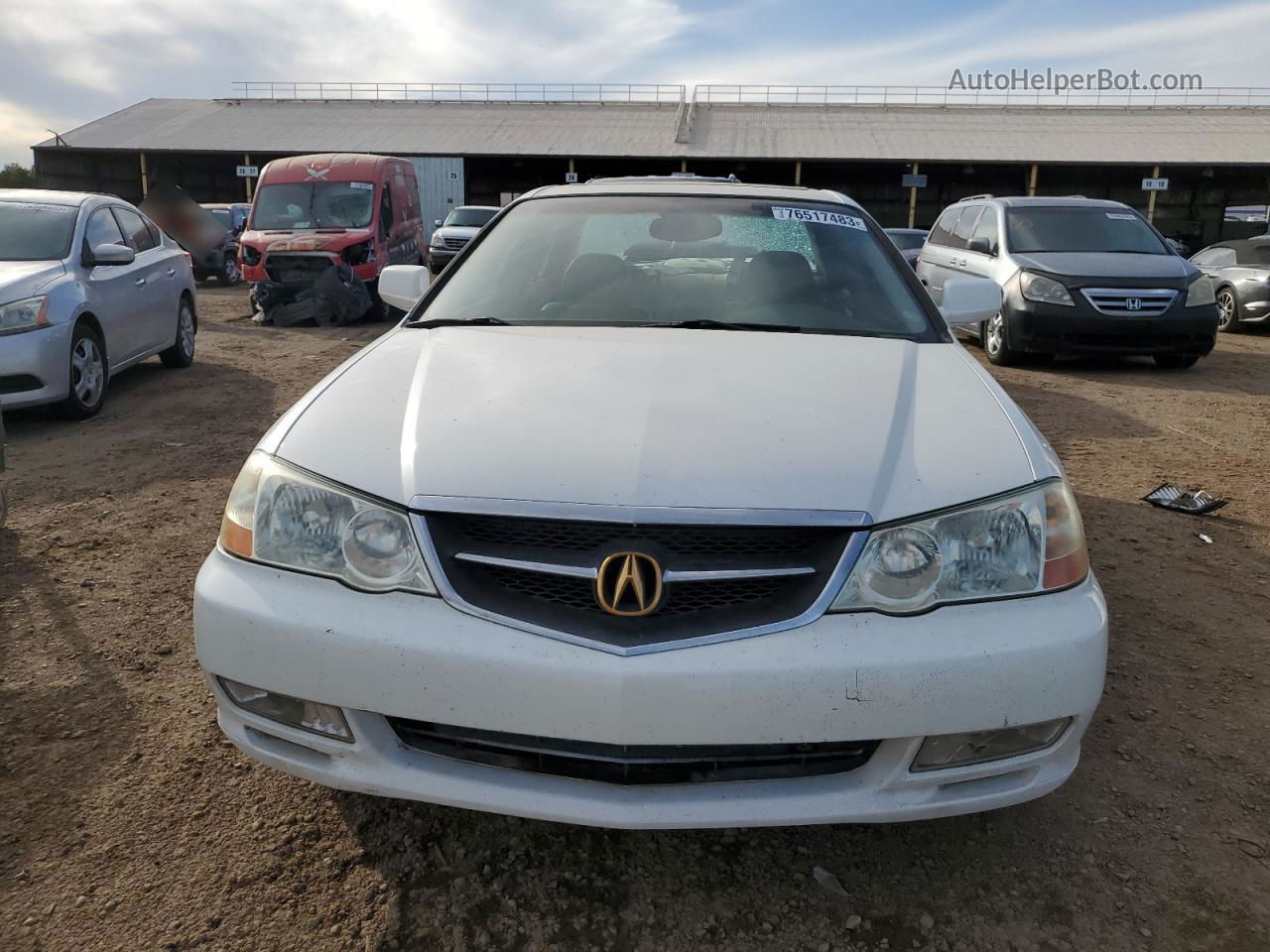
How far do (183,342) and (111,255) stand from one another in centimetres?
193

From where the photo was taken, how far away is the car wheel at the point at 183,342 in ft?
27.8

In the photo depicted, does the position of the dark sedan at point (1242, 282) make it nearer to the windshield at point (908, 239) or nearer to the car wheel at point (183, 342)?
the windshield at point (908, 239)

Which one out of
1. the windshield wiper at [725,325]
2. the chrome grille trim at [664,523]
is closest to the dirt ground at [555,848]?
the chrome grille trim at [664,523]

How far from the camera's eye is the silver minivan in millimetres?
8711

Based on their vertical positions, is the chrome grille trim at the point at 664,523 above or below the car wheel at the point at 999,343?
above

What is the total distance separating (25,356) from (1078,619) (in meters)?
6.19

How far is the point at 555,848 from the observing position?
2.12 metres

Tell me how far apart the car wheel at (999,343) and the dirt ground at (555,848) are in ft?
19.4

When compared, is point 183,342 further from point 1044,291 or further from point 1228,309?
point 1228,309

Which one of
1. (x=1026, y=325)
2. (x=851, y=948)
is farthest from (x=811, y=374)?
(x=1026, y=325)

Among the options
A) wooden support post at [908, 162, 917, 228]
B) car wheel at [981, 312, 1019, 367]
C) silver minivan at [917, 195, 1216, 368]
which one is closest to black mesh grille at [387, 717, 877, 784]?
silver minivan at [917, 195, 1216, 368]

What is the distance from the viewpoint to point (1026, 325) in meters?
8.79

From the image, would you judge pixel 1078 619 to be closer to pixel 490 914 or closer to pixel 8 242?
pixel 490 914

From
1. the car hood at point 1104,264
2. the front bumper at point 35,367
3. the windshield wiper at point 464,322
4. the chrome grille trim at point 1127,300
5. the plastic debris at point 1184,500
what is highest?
the car hood at point 1104,264
